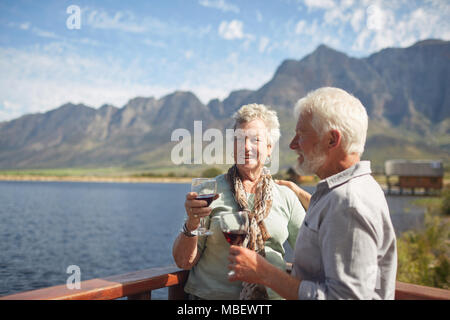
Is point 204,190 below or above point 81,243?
above

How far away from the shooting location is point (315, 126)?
1866 mm

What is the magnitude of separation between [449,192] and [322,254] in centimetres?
2486

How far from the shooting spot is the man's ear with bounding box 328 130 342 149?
71.1 inches

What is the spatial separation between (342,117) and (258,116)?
109 cm

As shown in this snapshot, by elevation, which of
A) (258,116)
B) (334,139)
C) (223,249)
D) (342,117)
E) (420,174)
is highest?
(258,116)

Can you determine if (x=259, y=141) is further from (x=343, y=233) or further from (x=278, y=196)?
(x=343, y=233)

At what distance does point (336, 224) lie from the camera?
160cm

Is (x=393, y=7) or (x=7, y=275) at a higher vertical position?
(x=393, y=7)

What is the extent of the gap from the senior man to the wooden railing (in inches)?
22.1

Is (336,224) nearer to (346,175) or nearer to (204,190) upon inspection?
(346,175)

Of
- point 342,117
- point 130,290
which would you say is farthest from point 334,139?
point 130,290

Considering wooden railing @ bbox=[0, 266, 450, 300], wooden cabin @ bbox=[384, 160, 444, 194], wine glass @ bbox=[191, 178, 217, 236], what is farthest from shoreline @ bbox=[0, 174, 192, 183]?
wine glass @ bbox=[191, 178, 217, 236]
